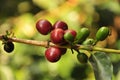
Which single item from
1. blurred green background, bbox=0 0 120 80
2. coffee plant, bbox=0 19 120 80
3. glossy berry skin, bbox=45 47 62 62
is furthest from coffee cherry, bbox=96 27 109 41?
blurred green background, bbox=0 0 120 80

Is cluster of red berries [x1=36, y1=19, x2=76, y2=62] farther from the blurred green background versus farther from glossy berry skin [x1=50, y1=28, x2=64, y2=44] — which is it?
the blurred green background

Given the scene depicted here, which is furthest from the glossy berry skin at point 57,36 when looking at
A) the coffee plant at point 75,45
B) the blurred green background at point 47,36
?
the blurred green background at point 47,36

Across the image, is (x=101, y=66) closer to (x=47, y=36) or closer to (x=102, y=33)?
(x=102, y=33)

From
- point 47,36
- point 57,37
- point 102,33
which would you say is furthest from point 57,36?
point 47,36

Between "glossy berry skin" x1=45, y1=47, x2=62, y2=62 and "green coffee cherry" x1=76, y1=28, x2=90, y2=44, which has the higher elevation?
"green coffee cherry" x1=76, y1=28, x2=90, y2=44

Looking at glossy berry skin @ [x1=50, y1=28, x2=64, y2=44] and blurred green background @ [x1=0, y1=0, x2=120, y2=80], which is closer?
glossy berry skin @ [x1=50, y1=28, x2=64, y2=44]

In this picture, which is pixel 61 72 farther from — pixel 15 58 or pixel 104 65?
pixel 104 65

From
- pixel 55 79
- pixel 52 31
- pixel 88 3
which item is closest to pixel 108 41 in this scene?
pixel 88 3
